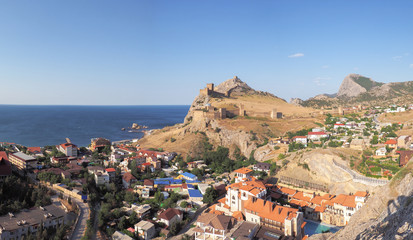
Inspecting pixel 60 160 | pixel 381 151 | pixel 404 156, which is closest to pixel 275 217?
pixel 404 156

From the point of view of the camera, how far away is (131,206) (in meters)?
20.1

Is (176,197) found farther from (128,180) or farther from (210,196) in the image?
(128,180)

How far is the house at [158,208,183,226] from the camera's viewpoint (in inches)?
696

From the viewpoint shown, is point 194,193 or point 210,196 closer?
point 210,196

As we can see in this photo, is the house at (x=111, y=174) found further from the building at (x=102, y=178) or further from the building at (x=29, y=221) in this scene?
the building at (x=29, y=221)

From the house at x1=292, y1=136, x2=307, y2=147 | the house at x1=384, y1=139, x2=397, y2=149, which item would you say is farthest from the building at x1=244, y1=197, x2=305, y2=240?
the house at x1=292, y1=136, x2=307, y2=147

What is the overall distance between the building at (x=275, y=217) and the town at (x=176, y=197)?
6 centimetres

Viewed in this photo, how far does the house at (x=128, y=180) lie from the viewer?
2409 centimetres

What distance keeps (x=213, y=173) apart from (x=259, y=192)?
435 inches

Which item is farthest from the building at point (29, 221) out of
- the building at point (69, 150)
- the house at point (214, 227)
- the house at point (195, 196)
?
the building at point (69, 150)

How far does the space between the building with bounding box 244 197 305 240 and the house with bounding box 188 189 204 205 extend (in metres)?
4.50

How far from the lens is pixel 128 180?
24188 millimetres

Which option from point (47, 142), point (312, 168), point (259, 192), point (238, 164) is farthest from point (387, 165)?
point (47, 142)

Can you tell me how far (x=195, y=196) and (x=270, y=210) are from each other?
6786 mm
